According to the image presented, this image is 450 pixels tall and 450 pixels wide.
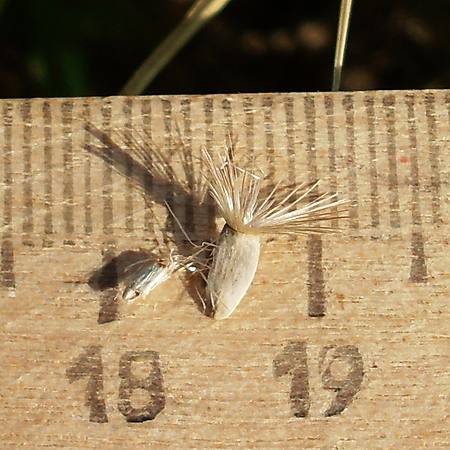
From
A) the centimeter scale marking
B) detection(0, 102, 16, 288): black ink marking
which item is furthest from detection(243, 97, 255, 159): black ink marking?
detection(0, 102, 16, 288): black ink marking

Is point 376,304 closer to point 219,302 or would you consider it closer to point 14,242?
point 219,302

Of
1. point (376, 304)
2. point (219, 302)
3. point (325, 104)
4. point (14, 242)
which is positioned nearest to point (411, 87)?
point (325, 104)

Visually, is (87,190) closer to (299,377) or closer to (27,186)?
(27,186)

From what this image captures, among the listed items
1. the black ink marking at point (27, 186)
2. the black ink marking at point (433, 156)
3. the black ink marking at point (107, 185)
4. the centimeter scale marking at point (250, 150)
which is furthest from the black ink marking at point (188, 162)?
the black ink marking at point (433, 156)

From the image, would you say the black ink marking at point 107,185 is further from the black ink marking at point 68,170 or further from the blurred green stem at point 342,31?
the blurred green stem at point 342,31

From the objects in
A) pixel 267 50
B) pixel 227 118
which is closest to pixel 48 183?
pixel 227 118
